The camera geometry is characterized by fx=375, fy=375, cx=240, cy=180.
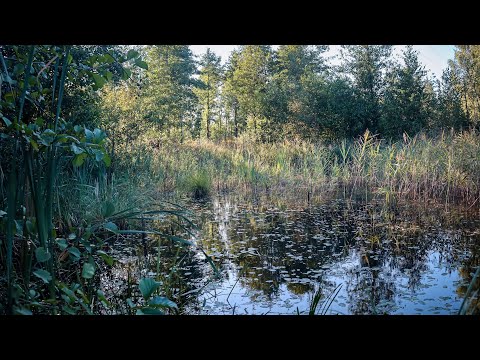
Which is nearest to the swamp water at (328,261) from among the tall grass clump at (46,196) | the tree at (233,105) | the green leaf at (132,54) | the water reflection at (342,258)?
the water reflection at (342,258)

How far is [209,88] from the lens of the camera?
1867 centimetres

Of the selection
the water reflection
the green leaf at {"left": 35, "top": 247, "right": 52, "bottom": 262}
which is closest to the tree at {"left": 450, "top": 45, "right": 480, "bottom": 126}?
the water reflection

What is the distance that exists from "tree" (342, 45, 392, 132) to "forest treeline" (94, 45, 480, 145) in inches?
1.4

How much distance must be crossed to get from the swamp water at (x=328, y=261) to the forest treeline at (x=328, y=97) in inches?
261

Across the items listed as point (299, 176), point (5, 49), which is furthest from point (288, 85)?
point (5, 49)

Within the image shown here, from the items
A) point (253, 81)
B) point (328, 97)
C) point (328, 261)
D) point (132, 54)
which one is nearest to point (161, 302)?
point (132, 54)

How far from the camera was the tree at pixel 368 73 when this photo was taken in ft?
45.0

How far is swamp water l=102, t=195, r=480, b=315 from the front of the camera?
2268 millimetres

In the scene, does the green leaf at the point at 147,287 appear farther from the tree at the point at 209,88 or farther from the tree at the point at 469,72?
the tree at the point at 209,88

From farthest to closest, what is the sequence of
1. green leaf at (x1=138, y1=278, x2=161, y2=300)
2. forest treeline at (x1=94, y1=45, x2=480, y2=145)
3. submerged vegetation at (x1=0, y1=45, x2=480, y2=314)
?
forest treeline at (x1=94, y1=45, x2=480, y2=145)
submerged vegetation at (x1=0, y1=45, x2=480, y2=314)
green leaf at (x1=138, y1=278, x2=161, y2=300)

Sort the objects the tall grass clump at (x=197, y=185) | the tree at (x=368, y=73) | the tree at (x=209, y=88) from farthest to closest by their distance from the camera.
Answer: the tree at (x=209, y=88), the tree at (x=368, y=73), the tall grass clump at (x=197, y=185)

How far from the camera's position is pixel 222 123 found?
17.7 metres

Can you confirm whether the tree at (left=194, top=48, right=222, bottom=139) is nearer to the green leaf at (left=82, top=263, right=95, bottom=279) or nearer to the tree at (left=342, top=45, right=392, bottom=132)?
the tree at (left=342, top=45, right=392, bottom=132)
